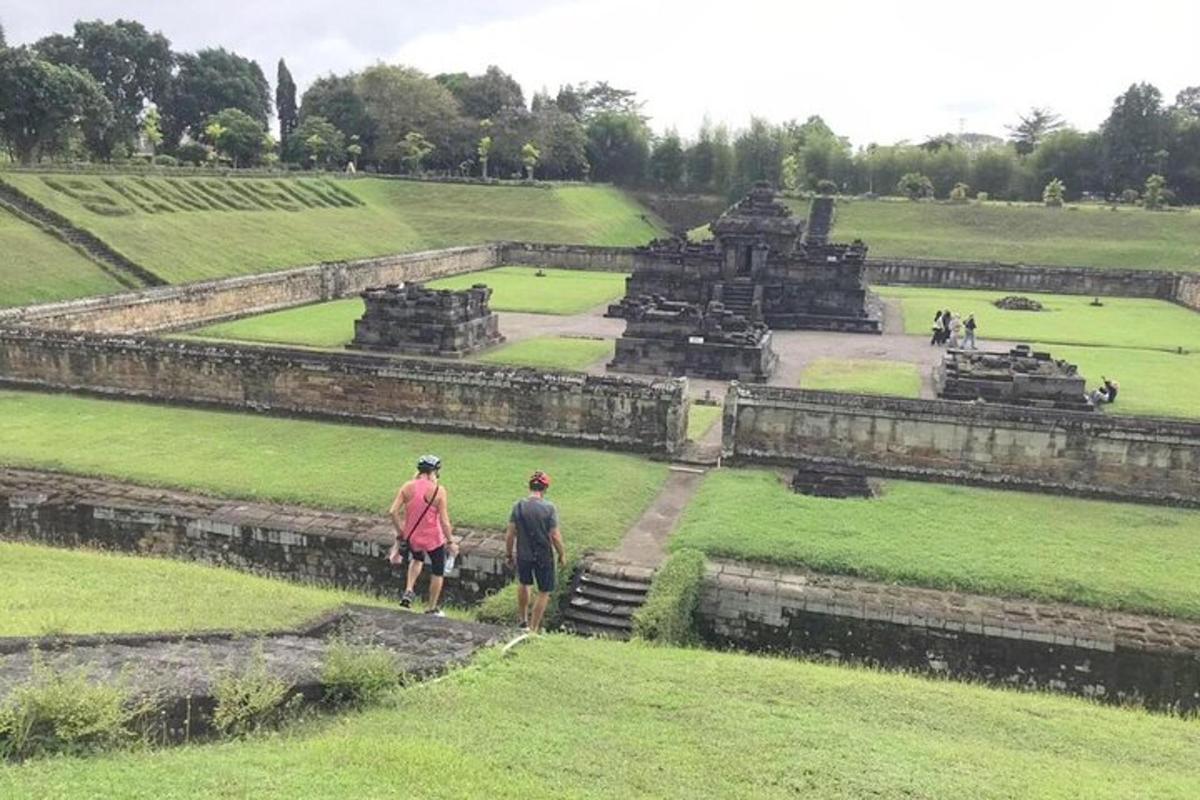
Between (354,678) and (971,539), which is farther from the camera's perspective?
(971,539)

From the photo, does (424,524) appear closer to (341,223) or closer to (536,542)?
(536,542)

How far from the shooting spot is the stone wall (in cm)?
916

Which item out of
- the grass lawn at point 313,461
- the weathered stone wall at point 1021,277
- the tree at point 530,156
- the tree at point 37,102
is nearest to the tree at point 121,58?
the tree at point 37,102

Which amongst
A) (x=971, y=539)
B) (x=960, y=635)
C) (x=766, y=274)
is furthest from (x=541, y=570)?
(x=766, y=274)

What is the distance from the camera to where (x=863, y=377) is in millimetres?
23125

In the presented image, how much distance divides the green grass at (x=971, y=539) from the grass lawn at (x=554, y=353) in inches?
399

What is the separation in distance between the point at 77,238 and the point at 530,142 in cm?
4325

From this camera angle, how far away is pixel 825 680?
7387 mm

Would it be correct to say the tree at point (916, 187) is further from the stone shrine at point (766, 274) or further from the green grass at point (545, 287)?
the stone shrine at point (766, 274)

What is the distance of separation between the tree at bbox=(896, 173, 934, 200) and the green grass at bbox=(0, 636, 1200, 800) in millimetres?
59598

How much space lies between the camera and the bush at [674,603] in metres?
9.16

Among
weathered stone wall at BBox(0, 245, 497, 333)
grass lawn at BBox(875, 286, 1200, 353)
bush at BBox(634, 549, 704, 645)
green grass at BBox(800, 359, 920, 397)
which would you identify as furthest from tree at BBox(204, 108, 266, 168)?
bush at BBox(634, 549, 704, 645)

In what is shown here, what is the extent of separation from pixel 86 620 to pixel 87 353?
1236cm

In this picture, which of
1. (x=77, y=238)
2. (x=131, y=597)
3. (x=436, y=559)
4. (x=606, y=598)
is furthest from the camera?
(x=77, y=238)
